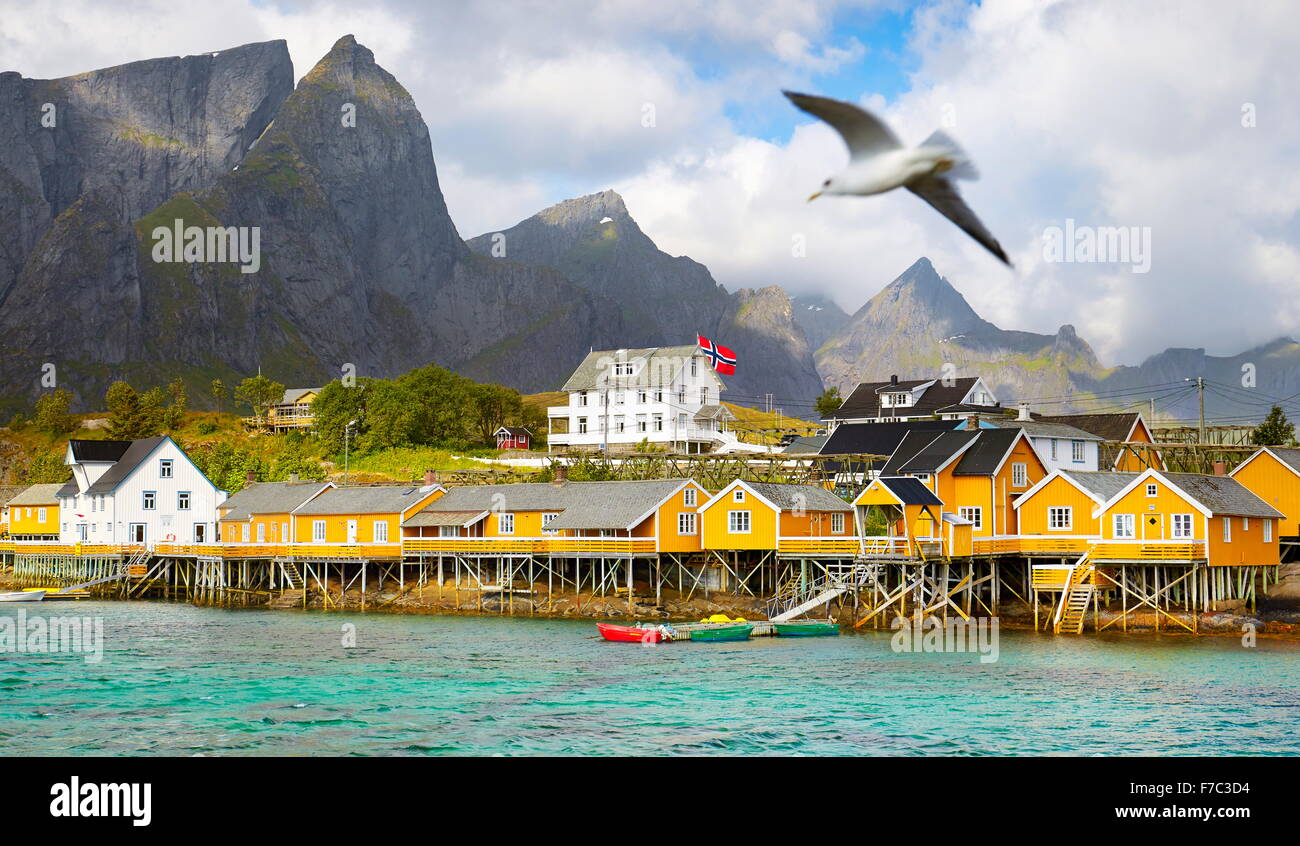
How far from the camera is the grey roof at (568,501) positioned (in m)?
59.4

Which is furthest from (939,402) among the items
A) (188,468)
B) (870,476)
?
(188,468)

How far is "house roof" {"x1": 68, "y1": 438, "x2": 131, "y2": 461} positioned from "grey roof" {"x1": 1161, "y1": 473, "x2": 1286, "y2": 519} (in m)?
65.4

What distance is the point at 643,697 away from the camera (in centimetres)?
3338

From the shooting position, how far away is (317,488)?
7350 centimetres

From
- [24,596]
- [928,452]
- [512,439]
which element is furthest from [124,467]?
[928,452]

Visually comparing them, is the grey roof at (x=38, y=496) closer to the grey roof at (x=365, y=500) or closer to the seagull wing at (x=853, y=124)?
the grey roof at (x=365, y=500)

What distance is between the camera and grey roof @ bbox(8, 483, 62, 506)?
86256 millimetres

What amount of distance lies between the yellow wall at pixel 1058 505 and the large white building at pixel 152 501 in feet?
163

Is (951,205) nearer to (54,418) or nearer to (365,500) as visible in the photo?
(365,500)

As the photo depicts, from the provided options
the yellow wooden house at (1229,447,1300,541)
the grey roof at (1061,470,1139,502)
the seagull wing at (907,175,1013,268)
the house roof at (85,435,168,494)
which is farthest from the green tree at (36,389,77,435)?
the seagull wing at (907,175,1013,268)

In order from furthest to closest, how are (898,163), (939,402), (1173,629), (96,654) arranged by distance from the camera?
(939,402) → (1173,629) → (96,654) → (898,163)

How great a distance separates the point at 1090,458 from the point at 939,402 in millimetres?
33478

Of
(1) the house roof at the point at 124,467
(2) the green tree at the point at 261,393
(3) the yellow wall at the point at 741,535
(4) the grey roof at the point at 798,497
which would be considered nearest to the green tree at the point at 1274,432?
(4) the grey roof at the point at 798,497
